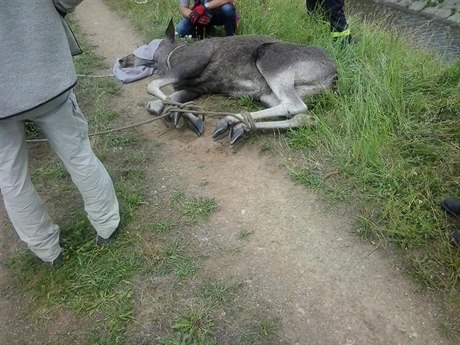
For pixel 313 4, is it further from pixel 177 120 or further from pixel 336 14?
pixel 177 120

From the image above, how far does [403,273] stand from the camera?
268cm

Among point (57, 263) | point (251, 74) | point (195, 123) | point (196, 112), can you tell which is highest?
point (251, 74)

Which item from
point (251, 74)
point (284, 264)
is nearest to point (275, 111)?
point (251, 74)

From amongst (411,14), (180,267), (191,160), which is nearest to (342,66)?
(191,160)

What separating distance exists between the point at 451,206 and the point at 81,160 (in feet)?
8.25

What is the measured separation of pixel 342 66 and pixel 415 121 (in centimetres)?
121

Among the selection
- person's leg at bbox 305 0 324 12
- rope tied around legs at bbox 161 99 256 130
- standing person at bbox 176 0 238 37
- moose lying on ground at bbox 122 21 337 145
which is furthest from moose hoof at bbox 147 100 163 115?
person's leg at bbox 305 0 324 12

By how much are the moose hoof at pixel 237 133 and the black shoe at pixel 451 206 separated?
1782mm

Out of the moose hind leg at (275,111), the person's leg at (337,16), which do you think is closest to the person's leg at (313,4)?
the person's leg at (337,16)

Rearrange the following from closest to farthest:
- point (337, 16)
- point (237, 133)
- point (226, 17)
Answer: point (237, 133) < point (337, 16) < point (226, 17)

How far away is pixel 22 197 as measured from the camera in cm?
251

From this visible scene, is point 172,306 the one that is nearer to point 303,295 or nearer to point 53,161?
point 303,295

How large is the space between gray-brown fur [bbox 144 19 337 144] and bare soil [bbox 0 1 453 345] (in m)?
0.31

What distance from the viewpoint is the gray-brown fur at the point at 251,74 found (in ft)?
13.3
